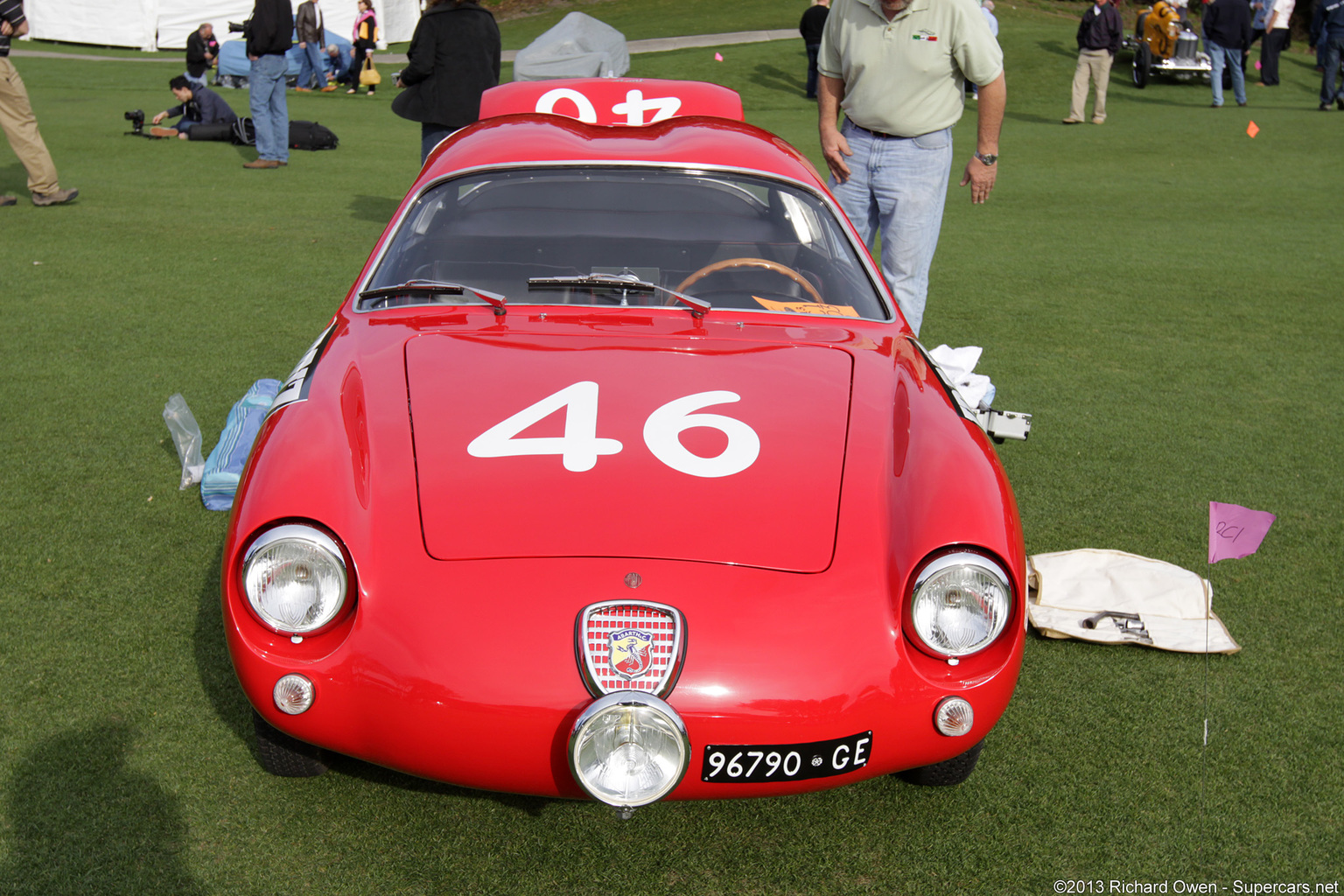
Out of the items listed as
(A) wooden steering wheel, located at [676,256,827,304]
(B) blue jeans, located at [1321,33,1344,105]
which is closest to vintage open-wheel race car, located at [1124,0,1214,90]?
(B) blue jeans, located at [1321,33,1344,105]

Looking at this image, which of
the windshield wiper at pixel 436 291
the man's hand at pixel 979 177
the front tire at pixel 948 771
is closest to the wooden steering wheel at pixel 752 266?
the windshield wiper at pixel 436 291

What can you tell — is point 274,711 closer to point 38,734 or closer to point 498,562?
point 498,562

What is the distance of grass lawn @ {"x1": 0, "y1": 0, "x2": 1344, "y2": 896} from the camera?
2377 mm

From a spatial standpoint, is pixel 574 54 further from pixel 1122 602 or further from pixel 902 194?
pixel 1122 602

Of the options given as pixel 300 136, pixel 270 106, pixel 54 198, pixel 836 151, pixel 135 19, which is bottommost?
pixel 135 19

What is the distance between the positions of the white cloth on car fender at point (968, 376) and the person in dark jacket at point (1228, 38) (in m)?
17.1

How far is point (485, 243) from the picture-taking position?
3.36 metres

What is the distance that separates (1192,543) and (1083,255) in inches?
218

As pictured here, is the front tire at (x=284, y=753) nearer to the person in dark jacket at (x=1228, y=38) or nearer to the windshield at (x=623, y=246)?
the windshield at (x=623, y=246)

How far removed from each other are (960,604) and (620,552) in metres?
0.70

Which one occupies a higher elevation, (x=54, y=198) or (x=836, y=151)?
(x=836, y=151)

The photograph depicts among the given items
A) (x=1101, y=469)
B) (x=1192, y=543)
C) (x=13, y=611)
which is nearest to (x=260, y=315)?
(x=13, y=611)

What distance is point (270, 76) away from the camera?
1146 centimetres

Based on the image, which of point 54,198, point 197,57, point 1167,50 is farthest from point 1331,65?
Result: point 54,198
